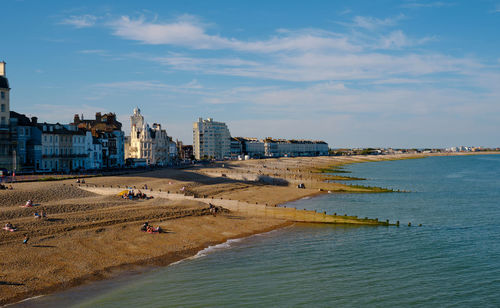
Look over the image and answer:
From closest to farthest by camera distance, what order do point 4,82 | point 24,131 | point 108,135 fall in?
point 4,82 < point 24,131 < point 108,135

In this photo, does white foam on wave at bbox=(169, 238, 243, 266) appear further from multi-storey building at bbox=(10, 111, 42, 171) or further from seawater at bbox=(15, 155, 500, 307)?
multi-storey building at bbox=(10, 111, 42, 171)

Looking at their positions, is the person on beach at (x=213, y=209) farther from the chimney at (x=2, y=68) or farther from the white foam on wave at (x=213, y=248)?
the chimney at (x=2, y=68)

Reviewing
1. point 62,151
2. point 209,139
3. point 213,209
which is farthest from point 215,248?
point 209,139

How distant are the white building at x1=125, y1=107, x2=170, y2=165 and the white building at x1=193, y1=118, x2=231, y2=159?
63.9 meters

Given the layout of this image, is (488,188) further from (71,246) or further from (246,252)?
(71,246)

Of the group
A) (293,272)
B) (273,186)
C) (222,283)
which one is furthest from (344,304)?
(273,186)

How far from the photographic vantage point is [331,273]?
79.6 feet

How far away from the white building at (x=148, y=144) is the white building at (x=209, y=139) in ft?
210

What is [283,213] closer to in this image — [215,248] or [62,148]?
[215,248]

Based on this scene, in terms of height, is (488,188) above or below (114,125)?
below

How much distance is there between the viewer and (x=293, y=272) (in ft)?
79.1

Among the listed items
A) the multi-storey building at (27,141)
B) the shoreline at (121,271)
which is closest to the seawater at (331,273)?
the shoreline at (121,271)

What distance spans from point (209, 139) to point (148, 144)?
7792cm

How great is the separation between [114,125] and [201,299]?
94.4 metres
